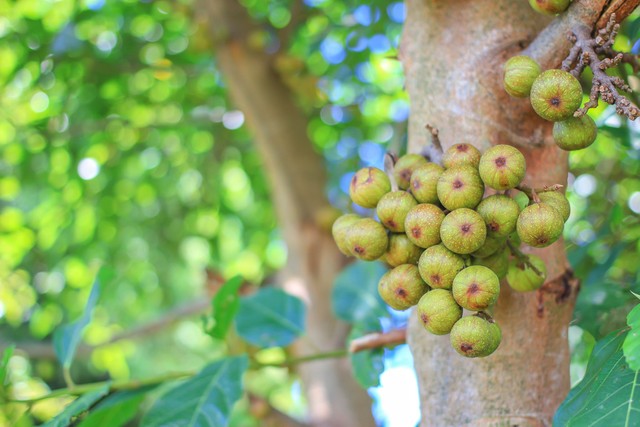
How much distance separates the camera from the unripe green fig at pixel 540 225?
3.81 feet

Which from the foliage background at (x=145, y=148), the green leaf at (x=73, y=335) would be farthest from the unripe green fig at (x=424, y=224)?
the foliage background at (x=145, y=148)

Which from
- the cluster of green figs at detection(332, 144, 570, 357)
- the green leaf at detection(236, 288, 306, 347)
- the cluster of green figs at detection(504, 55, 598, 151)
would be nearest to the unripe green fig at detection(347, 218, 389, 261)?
the cluster of green figs at detection(332, 144, 570, 357)

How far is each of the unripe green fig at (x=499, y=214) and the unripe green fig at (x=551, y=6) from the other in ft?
1.31

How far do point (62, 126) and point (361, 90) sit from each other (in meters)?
1.92

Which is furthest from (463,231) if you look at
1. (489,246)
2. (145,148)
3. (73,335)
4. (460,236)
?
(145,148)

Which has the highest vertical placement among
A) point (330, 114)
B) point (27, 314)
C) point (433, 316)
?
point (433, 316)

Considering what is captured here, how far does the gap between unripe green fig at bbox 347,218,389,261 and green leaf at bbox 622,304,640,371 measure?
18.2 inches

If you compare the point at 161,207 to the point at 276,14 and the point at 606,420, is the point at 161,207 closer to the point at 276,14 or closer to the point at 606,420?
the point at 276,14

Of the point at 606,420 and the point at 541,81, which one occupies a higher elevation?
the point at 541,81

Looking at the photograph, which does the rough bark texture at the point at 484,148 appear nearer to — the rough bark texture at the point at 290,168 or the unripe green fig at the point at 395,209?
the unripe green fig at the point at 395,209

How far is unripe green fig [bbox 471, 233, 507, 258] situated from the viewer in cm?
127

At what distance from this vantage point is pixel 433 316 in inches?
47.4

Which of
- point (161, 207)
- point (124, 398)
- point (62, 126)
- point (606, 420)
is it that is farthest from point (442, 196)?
point (161, 207)

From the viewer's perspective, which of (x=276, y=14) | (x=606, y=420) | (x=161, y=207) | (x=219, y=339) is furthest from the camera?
(x=161, y=207)
